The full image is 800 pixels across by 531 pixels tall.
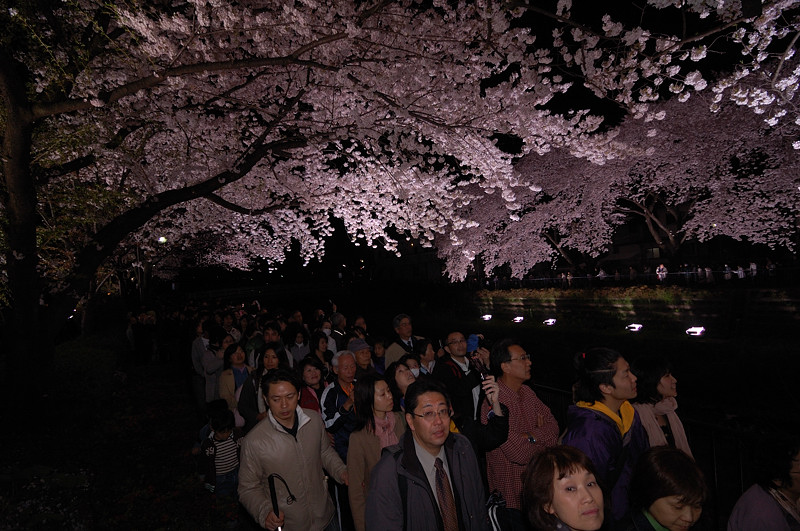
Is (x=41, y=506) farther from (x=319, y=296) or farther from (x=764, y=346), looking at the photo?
(x=319, y=296)

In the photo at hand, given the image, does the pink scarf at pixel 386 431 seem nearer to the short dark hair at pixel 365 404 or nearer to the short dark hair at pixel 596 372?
the short dark hair at pixel 365 404

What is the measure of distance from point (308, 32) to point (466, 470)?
6.92 metres

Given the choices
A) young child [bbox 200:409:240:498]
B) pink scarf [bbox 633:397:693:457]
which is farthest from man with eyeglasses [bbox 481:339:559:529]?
young child [bbox 200:409:240:498]

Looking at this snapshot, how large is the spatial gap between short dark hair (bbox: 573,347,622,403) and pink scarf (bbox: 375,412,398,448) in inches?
55.9

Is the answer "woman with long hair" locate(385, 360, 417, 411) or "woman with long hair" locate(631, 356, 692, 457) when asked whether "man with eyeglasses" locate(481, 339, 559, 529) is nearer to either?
"woman with long hair" locate(631, 356, 692, 457)

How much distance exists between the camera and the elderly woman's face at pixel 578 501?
2.01 m

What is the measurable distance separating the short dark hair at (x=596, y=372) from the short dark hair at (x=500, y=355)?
58 centimetres

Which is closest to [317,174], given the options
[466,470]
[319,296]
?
[466,470]

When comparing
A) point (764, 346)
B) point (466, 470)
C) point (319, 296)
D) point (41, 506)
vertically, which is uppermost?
point (319, 296)

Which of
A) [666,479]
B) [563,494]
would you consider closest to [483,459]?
[666,479]

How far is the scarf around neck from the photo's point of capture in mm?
3018

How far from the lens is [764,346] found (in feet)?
39.6

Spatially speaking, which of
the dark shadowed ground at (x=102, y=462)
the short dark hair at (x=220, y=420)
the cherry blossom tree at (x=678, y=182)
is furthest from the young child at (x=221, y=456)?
the cherry blossom tree at (x=678, y=182)

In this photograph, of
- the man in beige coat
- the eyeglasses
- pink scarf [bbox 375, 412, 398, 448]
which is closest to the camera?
the eyeglasses
